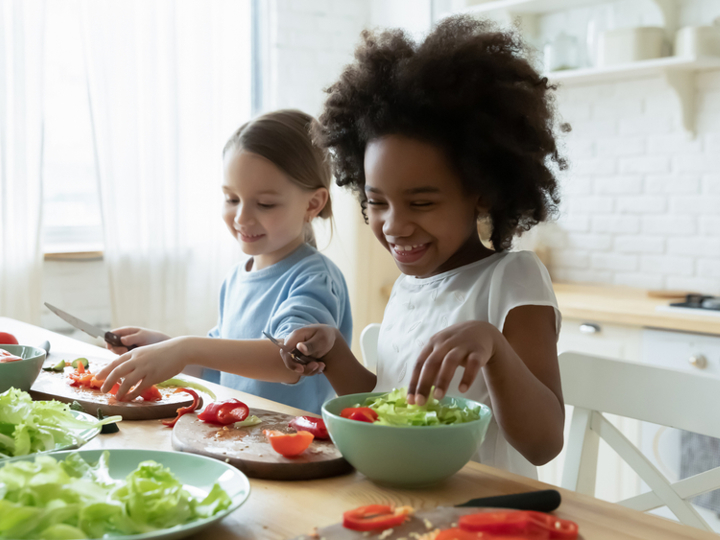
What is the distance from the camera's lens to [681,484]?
3.13 ft

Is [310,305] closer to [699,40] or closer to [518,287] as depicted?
[518,287]

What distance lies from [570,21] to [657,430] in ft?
5.41

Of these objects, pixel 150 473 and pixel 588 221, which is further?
pixel 588 221

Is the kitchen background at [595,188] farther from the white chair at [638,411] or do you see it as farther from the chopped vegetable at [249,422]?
the chopped vegetable at [249,422]

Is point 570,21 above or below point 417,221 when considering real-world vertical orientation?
above

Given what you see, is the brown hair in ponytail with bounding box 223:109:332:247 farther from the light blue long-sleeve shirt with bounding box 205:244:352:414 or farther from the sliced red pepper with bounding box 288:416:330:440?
the sliced red pepper with bounding box 288:416:330:440

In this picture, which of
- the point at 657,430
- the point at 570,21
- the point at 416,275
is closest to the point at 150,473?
the point at 416,275

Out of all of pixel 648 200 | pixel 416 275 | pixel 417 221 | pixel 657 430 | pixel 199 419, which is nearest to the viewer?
pixel 199 419

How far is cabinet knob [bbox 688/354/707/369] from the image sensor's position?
1945mm

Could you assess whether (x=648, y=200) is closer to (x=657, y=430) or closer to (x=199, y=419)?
(x=657, y=430)

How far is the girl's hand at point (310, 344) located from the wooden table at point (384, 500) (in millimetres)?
312

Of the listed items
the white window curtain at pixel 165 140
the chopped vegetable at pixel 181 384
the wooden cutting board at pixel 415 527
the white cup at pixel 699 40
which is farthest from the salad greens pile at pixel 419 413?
the white window curtain at pixel 165 140

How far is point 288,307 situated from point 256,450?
578 millimetres

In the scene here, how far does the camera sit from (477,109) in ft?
3.35
